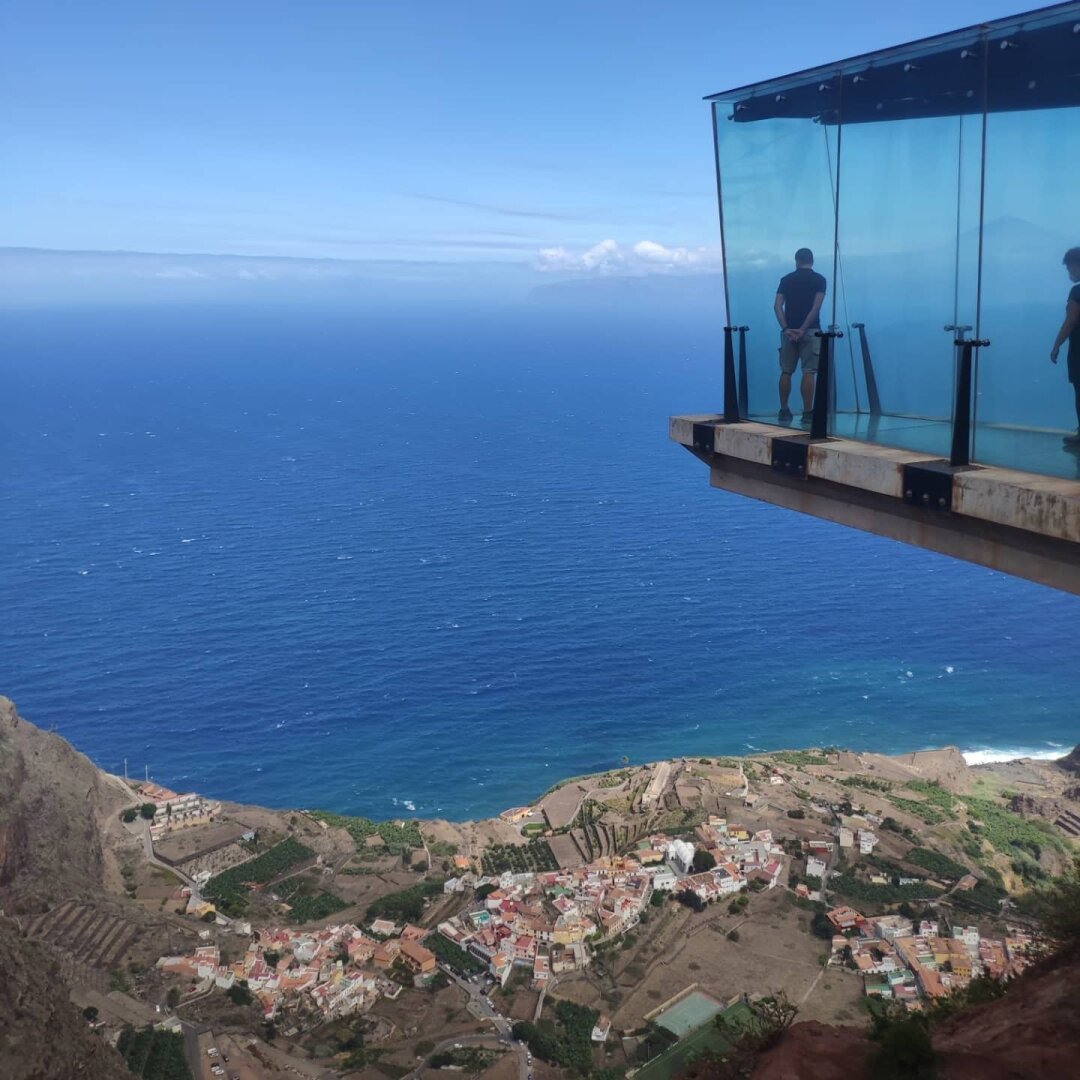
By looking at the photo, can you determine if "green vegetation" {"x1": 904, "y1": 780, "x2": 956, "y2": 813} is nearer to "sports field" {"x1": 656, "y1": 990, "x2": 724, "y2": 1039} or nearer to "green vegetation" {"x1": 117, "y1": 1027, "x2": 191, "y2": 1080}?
"sports field" {"x1": 656, "y1": 990, "x2": 724, "y2": 1039}

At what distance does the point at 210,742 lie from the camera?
108 ft

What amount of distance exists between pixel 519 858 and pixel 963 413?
2403 cm

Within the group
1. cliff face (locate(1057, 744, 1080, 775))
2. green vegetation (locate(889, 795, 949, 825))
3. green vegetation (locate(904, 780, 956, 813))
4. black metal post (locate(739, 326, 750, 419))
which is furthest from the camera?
cliff face (locate(1057, 744, 1080, 775))

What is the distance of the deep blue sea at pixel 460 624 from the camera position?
33.3 meters

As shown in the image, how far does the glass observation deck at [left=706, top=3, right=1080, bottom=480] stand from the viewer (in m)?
4.29

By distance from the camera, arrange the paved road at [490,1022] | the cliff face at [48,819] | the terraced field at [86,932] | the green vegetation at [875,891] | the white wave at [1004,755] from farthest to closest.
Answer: the white wave at [1004,755]
the cliff face at [48,819]
the green vegetation at [875,891]
the terraced field at [86,932]
the paved road at [490,1022]

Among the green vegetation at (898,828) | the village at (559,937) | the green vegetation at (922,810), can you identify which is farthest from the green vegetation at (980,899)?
the green vegetation at (922,810)

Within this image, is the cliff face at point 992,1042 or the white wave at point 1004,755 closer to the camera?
the cliff face at point 992,1042

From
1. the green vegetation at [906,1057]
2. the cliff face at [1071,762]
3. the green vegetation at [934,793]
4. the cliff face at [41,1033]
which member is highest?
the green vegetation at [906,1057]

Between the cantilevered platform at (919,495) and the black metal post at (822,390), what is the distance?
0.24ft

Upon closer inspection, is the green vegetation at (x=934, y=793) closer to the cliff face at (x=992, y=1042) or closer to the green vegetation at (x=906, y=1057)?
the cliff face at (x=992, y=1042)

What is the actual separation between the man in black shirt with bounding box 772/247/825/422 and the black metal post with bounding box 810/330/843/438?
0.31ft

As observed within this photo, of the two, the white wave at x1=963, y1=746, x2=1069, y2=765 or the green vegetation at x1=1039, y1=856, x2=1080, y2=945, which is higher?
the green vegetation at x1=1039, y1=856, x2=1080, y2=945

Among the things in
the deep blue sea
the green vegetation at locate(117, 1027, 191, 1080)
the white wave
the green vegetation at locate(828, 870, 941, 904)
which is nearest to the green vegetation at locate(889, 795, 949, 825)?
the green vegetation at locate(828, 870, 941, 904)
